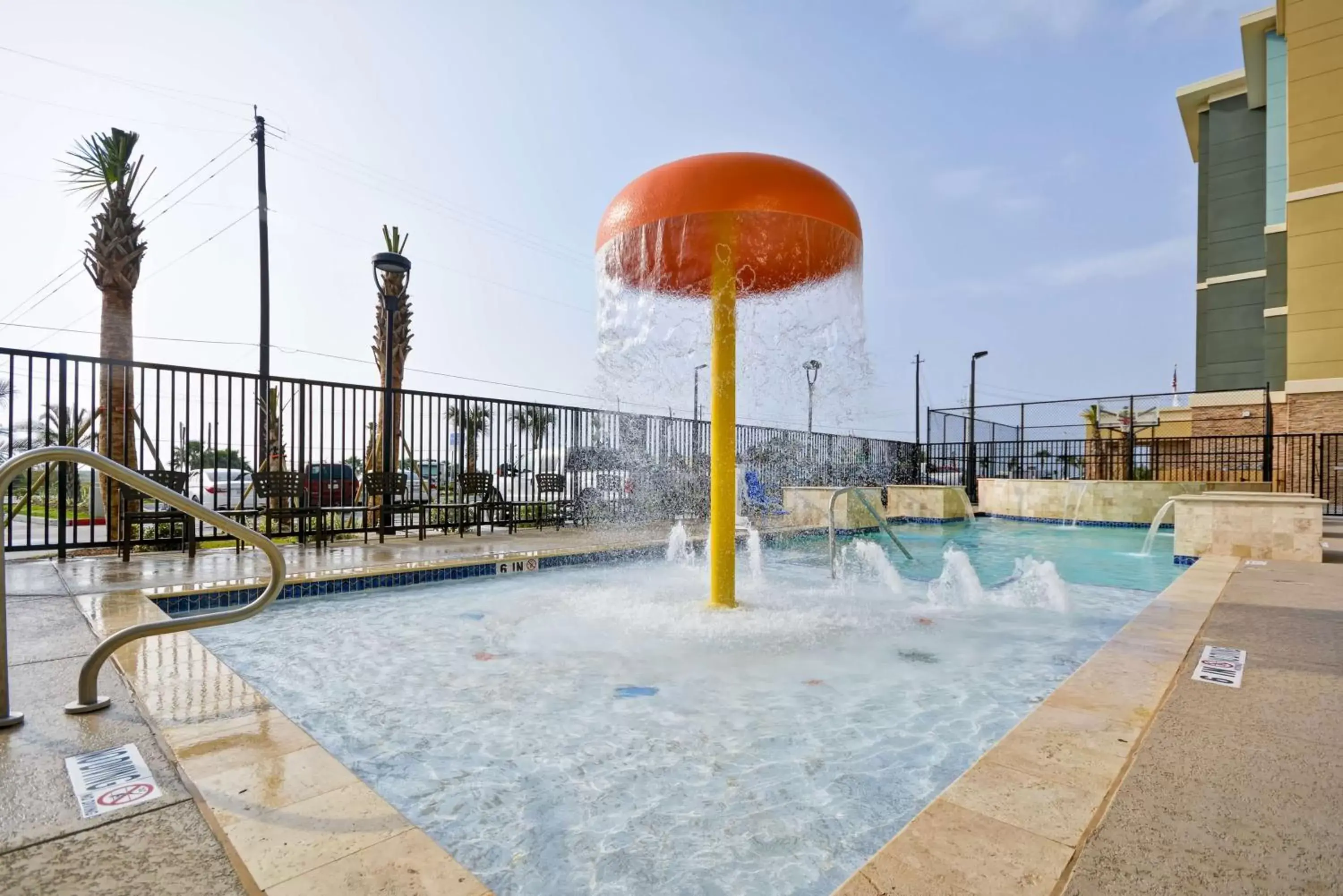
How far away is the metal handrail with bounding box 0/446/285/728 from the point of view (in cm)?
217

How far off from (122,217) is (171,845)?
12.9 metres

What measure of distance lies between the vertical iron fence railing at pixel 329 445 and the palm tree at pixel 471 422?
31 millimetres

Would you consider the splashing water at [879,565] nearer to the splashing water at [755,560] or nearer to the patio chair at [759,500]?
the splashing water at [755,560]

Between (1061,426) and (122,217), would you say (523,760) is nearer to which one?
(122,217)

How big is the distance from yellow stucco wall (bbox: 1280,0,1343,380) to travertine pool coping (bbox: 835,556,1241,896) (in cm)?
1928

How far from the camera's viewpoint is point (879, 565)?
718 cm

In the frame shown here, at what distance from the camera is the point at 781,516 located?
14.4m

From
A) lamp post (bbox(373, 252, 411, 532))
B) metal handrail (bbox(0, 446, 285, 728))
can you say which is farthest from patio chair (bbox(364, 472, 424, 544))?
metal handrail (bbox(0, 446, 285, 728))

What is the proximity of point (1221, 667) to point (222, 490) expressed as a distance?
63.4 feet

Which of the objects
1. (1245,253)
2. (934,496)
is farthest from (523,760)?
(1245,253)

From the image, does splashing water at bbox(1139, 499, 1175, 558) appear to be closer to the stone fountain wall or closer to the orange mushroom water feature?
the stone fountain wall

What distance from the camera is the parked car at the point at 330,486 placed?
27.6 ft

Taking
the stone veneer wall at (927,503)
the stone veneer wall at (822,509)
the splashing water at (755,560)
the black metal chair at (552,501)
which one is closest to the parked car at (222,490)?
the black metal chair at (552,501)

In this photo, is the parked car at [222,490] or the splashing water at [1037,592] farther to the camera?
the parked car at [222,490]
